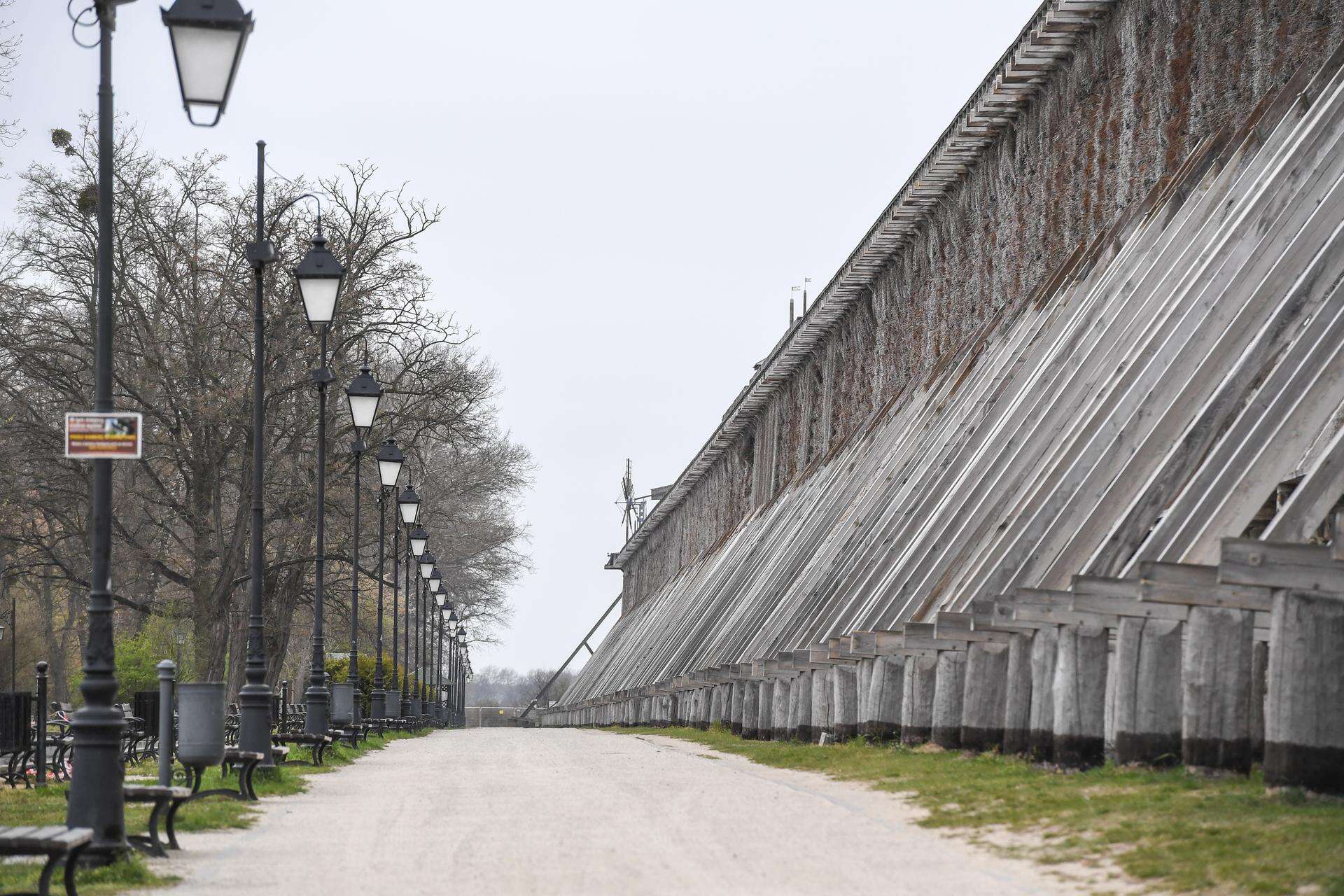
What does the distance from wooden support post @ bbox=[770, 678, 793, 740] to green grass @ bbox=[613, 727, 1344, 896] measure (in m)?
7.83

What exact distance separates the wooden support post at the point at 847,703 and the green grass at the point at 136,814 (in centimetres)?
515

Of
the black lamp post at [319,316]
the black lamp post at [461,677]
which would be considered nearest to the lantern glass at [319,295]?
the black lamp post at [319,316]

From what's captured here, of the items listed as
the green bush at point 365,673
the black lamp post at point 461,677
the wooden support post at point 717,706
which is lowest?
the black lamp post at point 461,677

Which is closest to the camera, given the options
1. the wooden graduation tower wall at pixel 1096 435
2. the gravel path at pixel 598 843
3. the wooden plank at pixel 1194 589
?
the gravel path at pixel 598 843

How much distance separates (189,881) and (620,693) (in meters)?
34.6

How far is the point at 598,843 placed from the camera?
9305 millimetres

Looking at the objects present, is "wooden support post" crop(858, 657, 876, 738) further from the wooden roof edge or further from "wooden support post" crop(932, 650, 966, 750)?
the wooden roof edge

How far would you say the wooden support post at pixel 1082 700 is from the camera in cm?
1140

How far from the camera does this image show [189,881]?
8242 mm

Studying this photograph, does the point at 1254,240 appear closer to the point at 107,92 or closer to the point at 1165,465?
the point at 1165,465

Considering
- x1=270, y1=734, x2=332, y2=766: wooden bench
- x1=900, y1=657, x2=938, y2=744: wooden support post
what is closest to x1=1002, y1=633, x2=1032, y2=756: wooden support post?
x1=900, y1=657, x2=938, y2=744: wooden support post

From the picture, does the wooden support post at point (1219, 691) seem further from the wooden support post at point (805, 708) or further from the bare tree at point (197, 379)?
the bare tree at point (197, 379)

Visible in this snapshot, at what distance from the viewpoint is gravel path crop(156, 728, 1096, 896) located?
7699 millimetres

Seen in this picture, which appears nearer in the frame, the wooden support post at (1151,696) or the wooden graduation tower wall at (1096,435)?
the wooden graduation tower wall at (1096,435)
